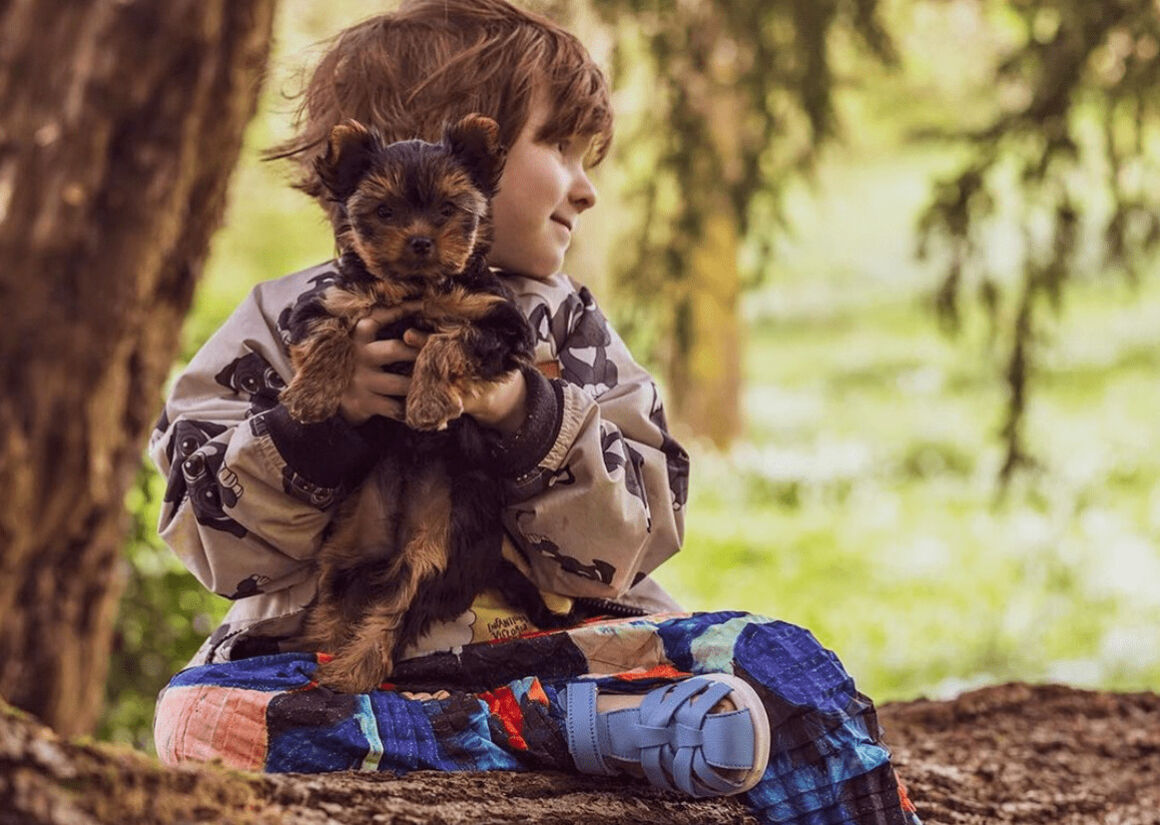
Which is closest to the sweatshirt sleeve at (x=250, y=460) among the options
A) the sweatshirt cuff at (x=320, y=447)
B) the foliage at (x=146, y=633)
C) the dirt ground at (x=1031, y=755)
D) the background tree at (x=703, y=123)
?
the sweatshirt cuff at (x=320, y=447)

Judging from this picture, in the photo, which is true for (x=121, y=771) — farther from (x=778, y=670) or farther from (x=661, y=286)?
(x=661, y=286)

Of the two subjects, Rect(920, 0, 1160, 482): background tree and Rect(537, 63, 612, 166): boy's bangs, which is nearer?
Rect(537, 63, 612, 166): boy's bangs

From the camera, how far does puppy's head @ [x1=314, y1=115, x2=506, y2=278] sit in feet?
8.38

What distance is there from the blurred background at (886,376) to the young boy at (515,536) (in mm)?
626

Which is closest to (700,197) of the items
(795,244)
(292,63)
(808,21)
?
(795,244)

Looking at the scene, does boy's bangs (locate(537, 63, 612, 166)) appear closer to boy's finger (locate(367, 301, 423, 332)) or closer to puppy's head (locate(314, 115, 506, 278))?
puppy's head (locate(314, 115, 506, 278))

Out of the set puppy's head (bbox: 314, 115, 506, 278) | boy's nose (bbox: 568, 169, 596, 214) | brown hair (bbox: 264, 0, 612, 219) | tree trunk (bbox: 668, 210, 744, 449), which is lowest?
puppy's head (bbox: 314, 115, 506, 278)

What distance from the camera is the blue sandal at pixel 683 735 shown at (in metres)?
2.55

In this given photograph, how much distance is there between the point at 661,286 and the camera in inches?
293

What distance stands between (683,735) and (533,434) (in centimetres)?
64

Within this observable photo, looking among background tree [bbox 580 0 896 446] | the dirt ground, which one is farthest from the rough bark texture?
background tree [bbox 580 0 896 446]

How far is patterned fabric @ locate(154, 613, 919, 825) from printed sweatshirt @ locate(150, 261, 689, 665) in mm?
116

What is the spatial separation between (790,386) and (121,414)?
14.9 m

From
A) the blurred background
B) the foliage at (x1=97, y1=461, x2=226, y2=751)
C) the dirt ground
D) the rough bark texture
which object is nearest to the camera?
the rough bark texture
